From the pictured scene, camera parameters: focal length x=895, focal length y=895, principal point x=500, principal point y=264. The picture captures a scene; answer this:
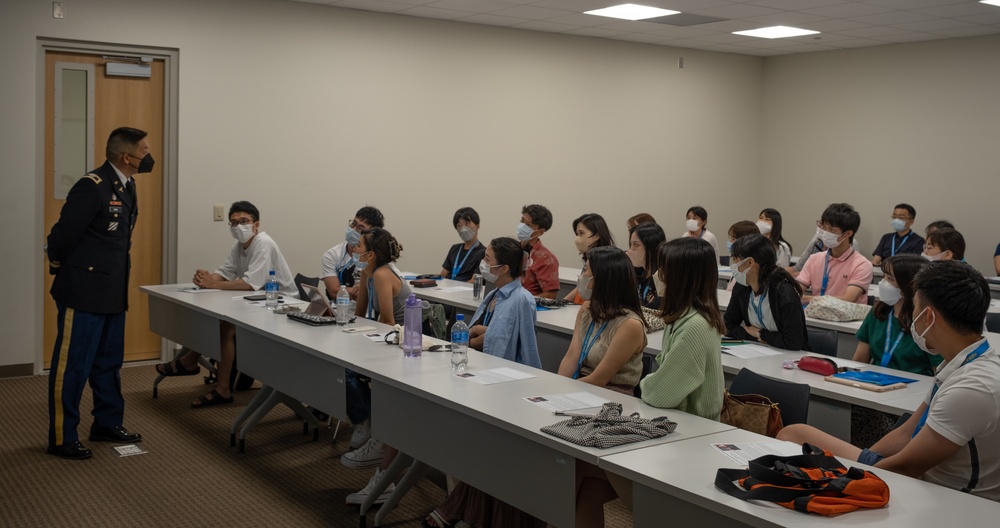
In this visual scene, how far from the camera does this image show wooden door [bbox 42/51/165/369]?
7.11 m

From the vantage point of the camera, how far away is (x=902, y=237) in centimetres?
973

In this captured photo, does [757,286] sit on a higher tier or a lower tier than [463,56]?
lower

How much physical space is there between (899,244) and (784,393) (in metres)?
7.00

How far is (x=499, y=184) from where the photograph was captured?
9.38 meters

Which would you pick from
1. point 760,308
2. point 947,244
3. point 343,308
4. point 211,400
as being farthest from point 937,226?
point 211,400

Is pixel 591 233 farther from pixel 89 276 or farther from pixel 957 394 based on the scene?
pixel 957 394

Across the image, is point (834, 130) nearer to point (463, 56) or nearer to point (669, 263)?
point (463, 56)

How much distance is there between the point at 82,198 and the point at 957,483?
4314mm

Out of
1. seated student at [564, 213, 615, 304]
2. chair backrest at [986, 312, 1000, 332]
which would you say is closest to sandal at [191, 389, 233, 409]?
seated student at [564, 213, 615, 304]

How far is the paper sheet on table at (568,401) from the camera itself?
10.8 feet

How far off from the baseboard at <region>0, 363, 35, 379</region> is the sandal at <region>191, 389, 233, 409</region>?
182cm

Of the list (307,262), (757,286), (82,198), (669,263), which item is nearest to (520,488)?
(669,263)

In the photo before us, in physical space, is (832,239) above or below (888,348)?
above

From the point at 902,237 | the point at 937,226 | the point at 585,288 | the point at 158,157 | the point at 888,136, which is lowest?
the point at 585,288
